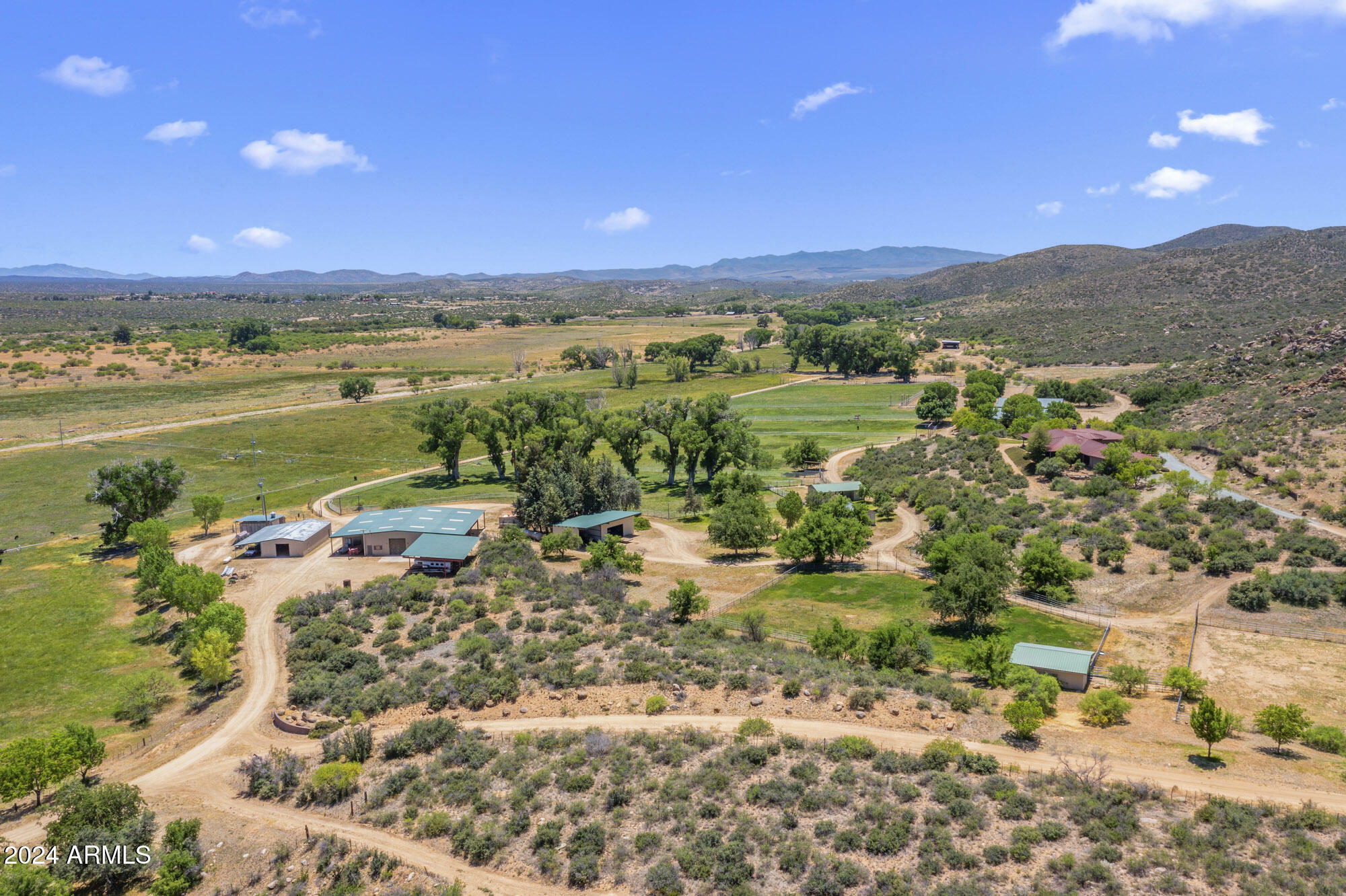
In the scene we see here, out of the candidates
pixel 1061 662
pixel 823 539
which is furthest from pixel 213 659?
pixel 1061 662

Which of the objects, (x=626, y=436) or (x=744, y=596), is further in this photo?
(x=626, y=436)

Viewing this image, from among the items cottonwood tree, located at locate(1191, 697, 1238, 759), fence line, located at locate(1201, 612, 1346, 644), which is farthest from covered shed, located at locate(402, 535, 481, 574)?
fence line, located at locate(1201, 612, 1346, 644)

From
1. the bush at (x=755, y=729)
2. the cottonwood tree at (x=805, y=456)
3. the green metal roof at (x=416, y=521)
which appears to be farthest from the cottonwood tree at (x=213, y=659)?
the cottonwood tree at (x=805, y=456)

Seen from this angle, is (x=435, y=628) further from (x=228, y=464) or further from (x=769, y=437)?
(x=769, y=437)

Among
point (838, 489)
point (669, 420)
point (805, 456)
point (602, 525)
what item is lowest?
point (602, 525)

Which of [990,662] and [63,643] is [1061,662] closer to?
[990,662]

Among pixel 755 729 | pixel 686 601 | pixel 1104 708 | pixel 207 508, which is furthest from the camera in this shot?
pixel 207 508

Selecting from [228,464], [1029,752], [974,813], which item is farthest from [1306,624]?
[228,464]
